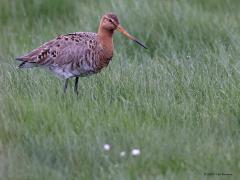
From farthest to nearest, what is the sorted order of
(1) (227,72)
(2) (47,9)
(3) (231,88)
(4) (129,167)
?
1. (2) (47,9)
2. (1) (227,72)
3. (3) (231,88)
4. (4) (129,167)

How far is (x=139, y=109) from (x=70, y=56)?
1225mm

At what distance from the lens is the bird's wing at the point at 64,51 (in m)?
7.77

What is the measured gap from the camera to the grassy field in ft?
19.6

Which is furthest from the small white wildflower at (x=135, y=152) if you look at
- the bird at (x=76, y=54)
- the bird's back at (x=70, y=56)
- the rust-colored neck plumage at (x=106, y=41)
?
the rust-colored neck plumage at (x=106, y=41)

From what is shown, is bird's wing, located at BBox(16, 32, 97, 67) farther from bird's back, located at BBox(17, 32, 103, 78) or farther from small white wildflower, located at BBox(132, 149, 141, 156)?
small white wildflower, located at BBox(132, 149, 141, 156)

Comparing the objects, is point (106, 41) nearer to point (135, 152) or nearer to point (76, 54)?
point (76, 54)

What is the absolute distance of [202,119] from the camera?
679 cm

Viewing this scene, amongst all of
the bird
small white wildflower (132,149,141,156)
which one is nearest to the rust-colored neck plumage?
the bird

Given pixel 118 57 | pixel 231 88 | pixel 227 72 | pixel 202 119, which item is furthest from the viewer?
pixel 118 57

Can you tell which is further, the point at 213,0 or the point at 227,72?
the point at 213,0

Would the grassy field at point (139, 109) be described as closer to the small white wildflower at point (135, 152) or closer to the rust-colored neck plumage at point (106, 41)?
the small white wildflower at point (135, 152)

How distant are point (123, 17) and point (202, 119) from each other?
362 centimetres

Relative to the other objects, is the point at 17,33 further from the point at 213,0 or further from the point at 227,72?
the point at 227,72

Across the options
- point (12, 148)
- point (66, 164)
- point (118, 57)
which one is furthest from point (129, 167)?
point (118, 57)
